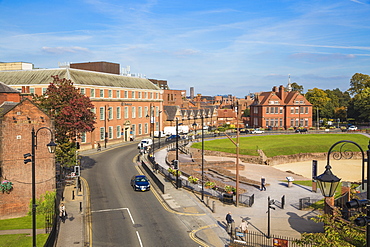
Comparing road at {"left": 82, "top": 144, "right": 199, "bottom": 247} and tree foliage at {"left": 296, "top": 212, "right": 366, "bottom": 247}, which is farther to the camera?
road at {"left": 82, "top": 144, "right": 199, "bottom": 247}

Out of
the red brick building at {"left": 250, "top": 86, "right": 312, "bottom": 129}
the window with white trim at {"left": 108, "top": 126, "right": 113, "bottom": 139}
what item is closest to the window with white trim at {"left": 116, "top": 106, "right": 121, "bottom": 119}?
the window with white trim at {"left": 108, "top": 126, "right": 113, "bottom": 139}

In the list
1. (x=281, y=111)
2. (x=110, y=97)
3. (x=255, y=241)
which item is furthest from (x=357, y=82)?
(x=255, y=241)

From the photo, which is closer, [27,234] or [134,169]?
[27,234]

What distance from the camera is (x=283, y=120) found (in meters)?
99.6

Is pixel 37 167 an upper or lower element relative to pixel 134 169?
upper

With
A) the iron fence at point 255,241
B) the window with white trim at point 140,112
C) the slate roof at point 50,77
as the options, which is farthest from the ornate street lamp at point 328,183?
the window with white trim at point 140,112

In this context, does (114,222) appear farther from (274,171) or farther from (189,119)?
(189,119)

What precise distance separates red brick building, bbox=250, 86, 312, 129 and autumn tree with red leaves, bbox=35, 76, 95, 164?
70.0 meters

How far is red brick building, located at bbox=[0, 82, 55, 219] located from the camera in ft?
86.2

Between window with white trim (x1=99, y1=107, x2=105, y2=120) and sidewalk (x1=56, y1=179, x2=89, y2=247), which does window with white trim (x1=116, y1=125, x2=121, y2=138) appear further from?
sidewalk (x1=56, y1=179, x2=89, y2=247)

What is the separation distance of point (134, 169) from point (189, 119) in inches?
2192

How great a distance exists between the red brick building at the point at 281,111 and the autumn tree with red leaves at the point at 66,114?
69974 millimetres

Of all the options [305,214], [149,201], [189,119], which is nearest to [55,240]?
[149,201]

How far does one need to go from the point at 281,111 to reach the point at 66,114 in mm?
77317
